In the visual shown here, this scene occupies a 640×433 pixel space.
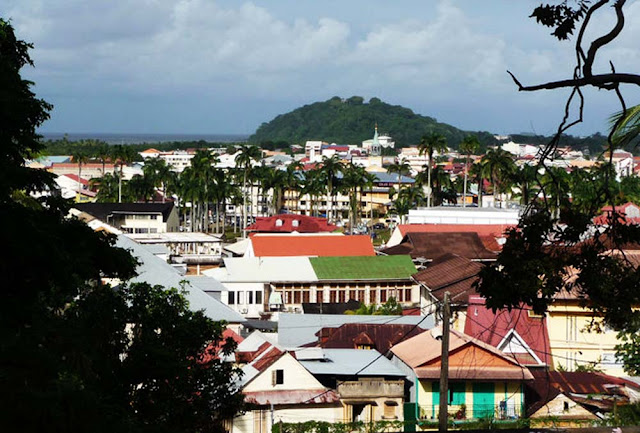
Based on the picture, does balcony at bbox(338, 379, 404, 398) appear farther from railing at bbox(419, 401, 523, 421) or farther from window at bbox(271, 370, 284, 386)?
window at bbox(271, 370, 284, 386)

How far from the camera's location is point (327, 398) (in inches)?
942

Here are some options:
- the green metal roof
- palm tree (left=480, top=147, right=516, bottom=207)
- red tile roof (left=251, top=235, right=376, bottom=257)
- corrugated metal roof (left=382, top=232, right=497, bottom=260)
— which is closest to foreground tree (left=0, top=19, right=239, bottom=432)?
the green metal roof

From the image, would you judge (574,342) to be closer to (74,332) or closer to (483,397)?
(483,397)

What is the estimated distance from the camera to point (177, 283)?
39.1m

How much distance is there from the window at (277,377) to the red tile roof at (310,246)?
33232 millimetres

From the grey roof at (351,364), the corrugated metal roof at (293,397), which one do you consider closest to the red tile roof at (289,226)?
the grey roof at (351,364)

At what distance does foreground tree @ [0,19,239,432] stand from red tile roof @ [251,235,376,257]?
140ft

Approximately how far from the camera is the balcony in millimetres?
24734

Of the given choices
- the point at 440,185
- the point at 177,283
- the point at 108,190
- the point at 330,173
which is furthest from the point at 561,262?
the point at 108,190

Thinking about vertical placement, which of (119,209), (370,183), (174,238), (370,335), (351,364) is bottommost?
(174,238)

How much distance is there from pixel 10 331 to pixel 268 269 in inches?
1676

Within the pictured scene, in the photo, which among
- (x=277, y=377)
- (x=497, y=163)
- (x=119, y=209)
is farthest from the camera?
(x=497, y=163)

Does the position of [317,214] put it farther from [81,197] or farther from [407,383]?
[407,383]

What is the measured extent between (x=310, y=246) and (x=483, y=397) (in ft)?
112
